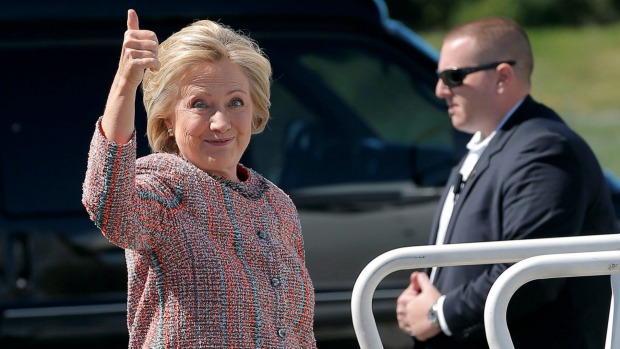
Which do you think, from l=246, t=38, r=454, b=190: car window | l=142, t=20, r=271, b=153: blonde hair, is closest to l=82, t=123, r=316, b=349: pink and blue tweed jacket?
l=142, t=20, r=271, b=153: blonde hair

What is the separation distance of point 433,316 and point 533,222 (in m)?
0.40

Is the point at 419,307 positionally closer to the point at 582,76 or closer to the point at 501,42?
the point at 501,42

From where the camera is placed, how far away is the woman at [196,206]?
2.17 meters

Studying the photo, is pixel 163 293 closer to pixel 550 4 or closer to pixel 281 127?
pixel 281 127

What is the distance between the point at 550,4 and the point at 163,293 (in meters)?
27.4

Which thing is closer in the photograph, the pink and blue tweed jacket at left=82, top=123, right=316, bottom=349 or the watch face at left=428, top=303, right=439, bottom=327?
the pink and blue tweed jacket at left=82, top=123, right=316, bottom=349

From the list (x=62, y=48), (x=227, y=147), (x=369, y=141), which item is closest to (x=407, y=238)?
(x=369, y=141)

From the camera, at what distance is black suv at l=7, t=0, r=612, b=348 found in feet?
13.0

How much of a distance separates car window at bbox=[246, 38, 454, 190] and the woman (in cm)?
181

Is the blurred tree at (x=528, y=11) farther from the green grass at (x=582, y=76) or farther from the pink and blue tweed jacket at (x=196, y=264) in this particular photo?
the pink and blue tweed jacket at (x=196, y=264)

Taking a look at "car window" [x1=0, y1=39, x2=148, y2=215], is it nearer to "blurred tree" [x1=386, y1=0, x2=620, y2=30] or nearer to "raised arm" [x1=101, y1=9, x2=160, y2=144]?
"raised arm" [x1=101, y1=9, x2=160, y2=144]

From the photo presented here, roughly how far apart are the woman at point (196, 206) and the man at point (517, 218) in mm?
925

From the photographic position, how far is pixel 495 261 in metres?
2.48

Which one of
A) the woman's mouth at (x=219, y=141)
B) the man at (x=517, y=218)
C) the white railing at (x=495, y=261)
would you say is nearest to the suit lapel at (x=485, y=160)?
the man at (x=517, y=218)
